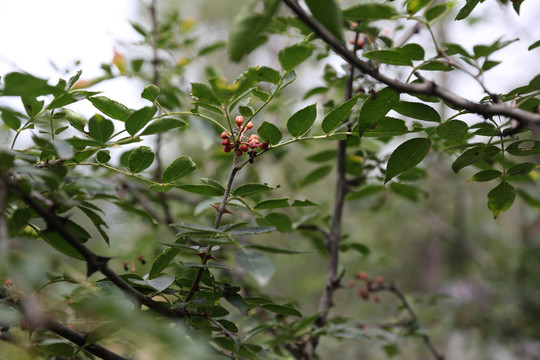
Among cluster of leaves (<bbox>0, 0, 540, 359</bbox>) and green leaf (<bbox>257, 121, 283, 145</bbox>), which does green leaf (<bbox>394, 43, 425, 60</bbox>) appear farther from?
green leaf (<bbox>257, 121, 283, 145</bbox>)

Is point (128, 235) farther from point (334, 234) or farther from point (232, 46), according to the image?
point (232, 46)

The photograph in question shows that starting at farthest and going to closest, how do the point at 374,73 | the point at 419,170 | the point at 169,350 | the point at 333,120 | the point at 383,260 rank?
the point at 383,260, the point at 419,170, the point at 333,120, the point at 374,73, the point at 169,350

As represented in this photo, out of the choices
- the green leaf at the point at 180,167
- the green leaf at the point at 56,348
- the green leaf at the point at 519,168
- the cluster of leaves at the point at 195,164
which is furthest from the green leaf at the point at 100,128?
the green leaf at the point at 519,168

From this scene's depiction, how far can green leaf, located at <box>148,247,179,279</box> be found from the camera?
568 millimetres

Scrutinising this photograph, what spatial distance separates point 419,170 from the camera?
3.30 ft

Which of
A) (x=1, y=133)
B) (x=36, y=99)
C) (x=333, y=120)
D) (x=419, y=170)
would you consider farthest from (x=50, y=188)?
(x=419, y=170)

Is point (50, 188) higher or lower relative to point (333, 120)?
lower

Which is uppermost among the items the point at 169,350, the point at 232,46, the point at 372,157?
the point at 372,157

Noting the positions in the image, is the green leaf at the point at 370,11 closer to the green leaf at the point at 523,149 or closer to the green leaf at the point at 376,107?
the green leaf at the point at 376,107

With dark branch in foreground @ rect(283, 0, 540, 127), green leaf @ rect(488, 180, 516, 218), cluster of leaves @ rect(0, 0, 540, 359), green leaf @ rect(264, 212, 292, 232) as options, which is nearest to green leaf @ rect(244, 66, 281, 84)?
cluster of leaves @ rect(0, 0, 540, 359)

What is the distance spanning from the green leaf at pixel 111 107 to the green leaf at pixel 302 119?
25 centimetres

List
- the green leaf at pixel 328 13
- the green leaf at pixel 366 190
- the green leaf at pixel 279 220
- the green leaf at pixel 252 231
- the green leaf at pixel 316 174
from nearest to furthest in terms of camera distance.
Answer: the green leaf at pixel 328 13
the green leaf at pixel 252 231
the green leaf at pixel 279 220
the green leaf at pixel 366 190
the green leaf at pixel 316 174

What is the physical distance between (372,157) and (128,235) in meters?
1.33

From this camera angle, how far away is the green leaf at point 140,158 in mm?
644
